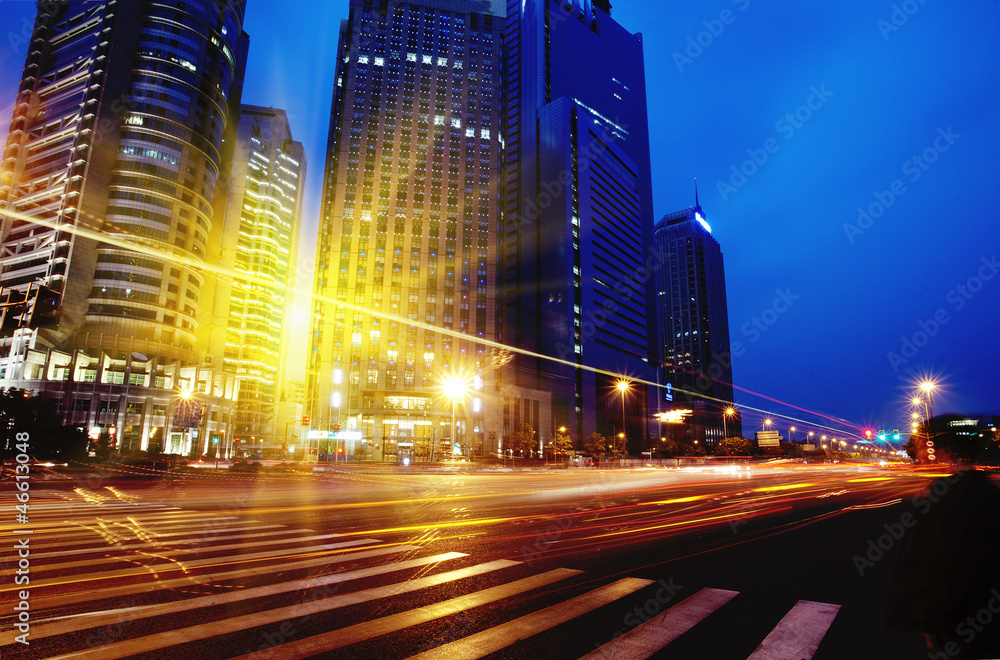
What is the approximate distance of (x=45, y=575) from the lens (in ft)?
22.7

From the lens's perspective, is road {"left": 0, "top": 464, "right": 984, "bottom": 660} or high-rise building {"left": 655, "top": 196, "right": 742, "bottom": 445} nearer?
road {"left": 0, "top": 464, "right": 984, "bottom": 660}

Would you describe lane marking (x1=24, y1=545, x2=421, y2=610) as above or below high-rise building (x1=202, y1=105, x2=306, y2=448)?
below

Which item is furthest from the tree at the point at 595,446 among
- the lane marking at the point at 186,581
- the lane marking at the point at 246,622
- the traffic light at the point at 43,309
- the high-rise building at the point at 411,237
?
the lane marking at the point at 246,622

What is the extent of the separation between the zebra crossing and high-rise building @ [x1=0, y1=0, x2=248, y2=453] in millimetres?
87882

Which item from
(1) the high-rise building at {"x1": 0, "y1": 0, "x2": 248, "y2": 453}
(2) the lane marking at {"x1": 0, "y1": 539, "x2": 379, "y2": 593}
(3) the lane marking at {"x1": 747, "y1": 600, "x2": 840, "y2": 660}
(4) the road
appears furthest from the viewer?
(1) the high-rise building at {"x1": 0, "y1": 0, "x2": 248, "y2": 453}

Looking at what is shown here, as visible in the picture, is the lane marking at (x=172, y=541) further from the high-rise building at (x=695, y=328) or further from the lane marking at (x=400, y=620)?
the high-rise building at (x=695, y=328)

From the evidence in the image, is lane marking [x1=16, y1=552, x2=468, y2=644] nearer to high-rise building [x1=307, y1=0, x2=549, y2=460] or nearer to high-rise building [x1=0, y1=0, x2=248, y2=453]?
high-rise building [x1=307, y1=0, x2=549, y2=460]

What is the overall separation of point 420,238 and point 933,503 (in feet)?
362

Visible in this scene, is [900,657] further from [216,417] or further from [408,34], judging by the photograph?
[408,34]

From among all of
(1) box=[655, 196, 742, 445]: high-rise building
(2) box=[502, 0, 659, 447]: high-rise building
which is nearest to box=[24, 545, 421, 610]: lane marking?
(2) box=[502, 0, 659, 447]: high-rise building

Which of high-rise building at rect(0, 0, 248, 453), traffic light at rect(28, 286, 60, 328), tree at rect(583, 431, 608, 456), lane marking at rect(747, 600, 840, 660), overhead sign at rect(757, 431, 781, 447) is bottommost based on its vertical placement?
tree at rect(583, 431, 608, 456)

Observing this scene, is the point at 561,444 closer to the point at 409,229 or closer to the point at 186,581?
the point at 409,229

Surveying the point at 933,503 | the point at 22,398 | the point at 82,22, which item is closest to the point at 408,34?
the point at 82,22

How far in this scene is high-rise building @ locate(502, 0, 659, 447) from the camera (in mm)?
127062
